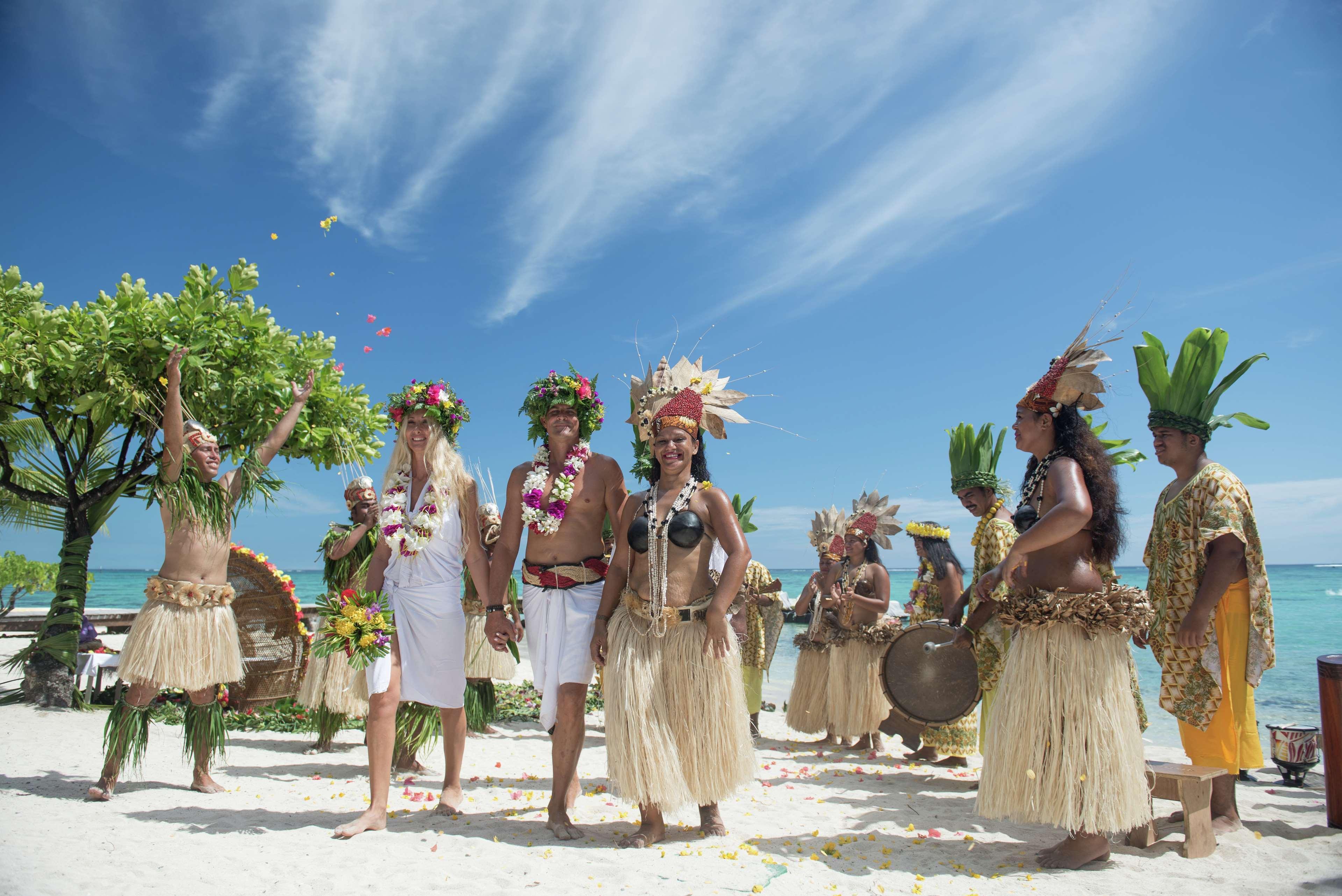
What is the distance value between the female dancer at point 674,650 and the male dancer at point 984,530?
1.38m

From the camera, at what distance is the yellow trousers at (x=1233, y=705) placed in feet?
12.9

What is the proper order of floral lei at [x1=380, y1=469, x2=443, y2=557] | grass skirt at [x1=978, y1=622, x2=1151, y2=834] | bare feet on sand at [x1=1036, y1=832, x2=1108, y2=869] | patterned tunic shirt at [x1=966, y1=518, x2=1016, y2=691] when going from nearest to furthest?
grass skirt at [x1=978, y1=622, x2=1151, y2=834] < bare feet on sand at [x1=1036, y1=832, x2=1108, y2=869] < floral lei at [x1=380, y1=469, x2=443, y2=557] < patterned tunic shirt at [x1=966, y1=518, x2=1016, y2=691]

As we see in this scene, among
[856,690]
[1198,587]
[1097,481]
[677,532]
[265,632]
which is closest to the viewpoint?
[1097,481]

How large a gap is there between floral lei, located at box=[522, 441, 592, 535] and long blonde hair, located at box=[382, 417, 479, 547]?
1.31 feet

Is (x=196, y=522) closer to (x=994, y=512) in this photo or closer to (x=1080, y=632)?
(x=1080, y=632)

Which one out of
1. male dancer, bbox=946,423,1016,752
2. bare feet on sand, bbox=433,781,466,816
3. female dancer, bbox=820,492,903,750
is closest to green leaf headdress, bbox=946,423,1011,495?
male dancer, bbox=946,423,1016,752

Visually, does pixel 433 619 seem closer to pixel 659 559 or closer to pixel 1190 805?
pixel 659 559

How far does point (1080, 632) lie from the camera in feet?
11.4

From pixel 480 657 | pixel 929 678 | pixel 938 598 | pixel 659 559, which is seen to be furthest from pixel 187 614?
pixel 938 598

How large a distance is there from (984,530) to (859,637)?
178 cm

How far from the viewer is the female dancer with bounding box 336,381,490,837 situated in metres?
4.21

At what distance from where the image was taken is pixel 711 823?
3891 mm

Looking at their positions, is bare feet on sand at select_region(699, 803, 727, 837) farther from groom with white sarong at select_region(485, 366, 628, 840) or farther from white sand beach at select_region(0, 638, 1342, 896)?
groom with white sarong at select_region(485, 366, 628, 840)

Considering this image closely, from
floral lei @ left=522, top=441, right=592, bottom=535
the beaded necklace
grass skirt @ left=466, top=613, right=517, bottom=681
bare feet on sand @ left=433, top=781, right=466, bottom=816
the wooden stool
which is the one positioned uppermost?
floral lei @ left=522, top=441, right=592, bottom=535
